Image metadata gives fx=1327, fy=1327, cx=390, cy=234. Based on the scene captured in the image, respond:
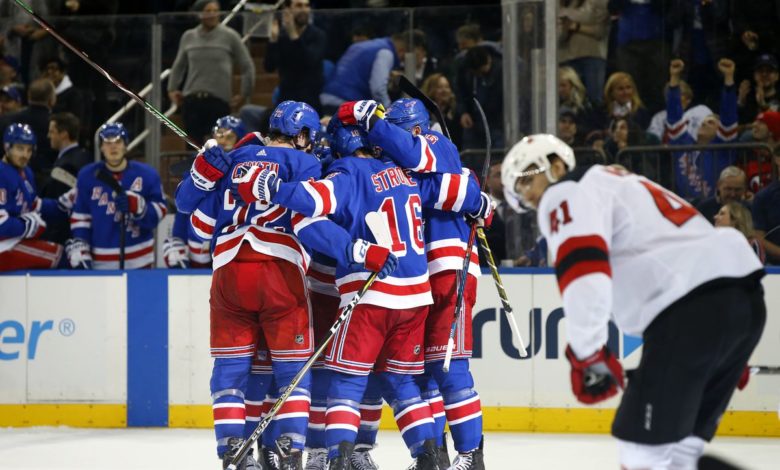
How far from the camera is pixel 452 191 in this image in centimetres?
560

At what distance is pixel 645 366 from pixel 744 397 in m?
3.71

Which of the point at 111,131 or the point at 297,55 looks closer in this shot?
the point at 111,131

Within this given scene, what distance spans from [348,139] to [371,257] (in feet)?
1.86

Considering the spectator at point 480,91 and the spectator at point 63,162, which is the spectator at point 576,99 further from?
the spectator at point 63,162

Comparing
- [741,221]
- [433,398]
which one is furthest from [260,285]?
[741,221]

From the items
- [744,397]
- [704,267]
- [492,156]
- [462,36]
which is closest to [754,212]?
[744,397]

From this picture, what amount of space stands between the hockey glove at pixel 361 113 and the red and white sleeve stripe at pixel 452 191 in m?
0.40

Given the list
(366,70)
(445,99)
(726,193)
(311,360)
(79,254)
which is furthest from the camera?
(366,70)

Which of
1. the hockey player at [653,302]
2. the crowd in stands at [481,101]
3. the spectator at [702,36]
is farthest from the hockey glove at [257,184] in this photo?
the spectator at [702,36]

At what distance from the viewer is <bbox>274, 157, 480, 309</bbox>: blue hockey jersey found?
17.4 feet

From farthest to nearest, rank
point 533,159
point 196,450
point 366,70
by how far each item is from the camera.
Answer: point 366,70
point 196,450
point 533,159

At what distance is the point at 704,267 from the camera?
3.63 m

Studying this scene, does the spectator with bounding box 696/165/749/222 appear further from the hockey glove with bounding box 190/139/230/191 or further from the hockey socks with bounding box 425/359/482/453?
the hockey glove with bounding box 190/139/230/191

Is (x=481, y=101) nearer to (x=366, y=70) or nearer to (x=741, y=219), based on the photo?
(x=366, y=70)
